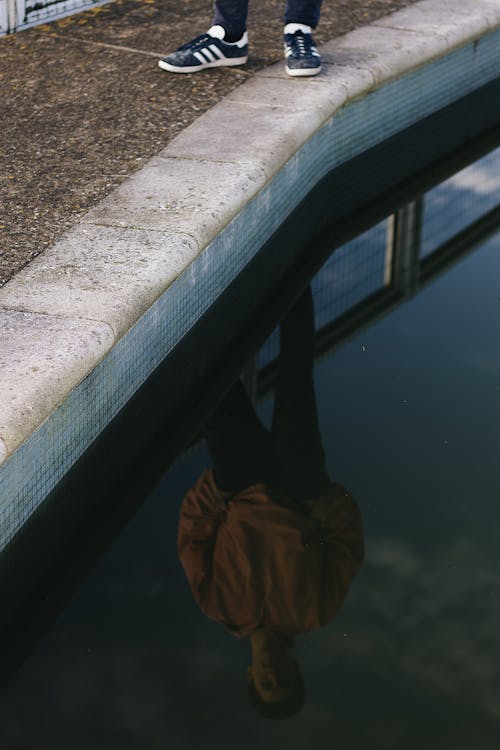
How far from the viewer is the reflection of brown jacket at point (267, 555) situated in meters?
2.85

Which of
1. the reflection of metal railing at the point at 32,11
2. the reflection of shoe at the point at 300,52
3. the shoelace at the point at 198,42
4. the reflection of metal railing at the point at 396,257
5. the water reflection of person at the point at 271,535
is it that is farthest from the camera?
the reflection of metal railing at the point at 32,11

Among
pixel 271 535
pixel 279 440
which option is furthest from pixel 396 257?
pixel 271 535

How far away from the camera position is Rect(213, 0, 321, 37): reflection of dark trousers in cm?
500

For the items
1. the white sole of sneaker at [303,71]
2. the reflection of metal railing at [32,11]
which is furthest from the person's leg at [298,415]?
the reflection of metal railing at [32,11]

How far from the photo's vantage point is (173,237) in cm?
360

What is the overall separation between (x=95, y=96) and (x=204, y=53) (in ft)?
1.80

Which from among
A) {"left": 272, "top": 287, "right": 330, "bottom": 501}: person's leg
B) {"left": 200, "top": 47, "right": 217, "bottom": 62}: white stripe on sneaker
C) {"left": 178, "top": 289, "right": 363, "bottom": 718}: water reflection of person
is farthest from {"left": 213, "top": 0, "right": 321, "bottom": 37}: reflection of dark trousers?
{"left": 178, "top": 289, "right": 363, "bottom": 718}: water reflection of person

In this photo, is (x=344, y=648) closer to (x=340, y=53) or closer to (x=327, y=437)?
(x=327, y=437)

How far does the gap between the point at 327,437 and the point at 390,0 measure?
12.1 feet

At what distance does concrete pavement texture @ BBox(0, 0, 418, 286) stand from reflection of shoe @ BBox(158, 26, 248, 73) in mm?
44

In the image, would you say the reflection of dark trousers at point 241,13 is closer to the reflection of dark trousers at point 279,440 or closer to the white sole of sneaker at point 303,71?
the white sole of sneaker at point 303,71

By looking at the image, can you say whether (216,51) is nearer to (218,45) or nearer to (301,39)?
(218,45)

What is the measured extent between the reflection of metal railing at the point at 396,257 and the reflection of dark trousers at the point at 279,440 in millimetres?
82

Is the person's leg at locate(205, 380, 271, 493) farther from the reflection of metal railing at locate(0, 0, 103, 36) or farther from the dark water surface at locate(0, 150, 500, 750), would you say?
the reflection of metal railing at locate(0, 0, 103, 36)
